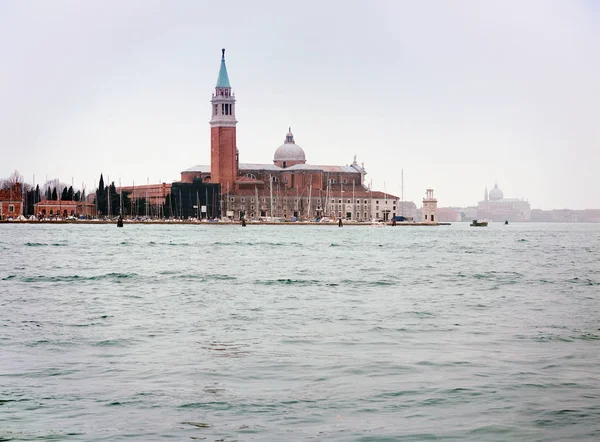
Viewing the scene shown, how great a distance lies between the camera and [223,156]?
125938 mm

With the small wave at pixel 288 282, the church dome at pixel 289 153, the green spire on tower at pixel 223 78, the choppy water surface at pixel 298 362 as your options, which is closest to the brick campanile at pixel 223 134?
the green spire on tower at pixel 223 78

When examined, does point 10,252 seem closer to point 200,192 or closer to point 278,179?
point 200,192

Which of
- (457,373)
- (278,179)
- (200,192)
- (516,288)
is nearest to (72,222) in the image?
(200,192)

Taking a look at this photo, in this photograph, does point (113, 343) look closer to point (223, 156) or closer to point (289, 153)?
point (223, 156)

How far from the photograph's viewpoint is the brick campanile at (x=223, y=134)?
124 m

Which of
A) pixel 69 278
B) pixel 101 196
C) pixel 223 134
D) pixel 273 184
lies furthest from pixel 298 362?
pixel 273 184

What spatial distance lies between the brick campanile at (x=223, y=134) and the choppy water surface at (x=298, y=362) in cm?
10366

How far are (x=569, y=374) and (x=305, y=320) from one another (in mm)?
Result: 5427

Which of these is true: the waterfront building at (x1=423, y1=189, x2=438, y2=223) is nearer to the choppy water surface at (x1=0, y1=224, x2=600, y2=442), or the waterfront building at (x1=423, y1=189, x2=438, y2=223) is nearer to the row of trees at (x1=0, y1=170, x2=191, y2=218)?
the row of trees at (x1=0, y1=170, x2=191, y2=218)

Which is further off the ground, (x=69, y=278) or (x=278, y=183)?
(x=278, y=183)

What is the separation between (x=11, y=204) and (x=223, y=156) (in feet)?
96.4

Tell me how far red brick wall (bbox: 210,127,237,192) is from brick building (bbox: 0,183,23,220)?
2691 centimetres

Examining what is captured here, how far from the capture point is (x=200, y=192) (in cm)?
12419

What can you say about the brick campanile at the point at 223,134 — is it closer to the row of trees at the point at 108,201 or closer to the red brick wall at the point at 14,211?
the row of trees at the point at 108,201
